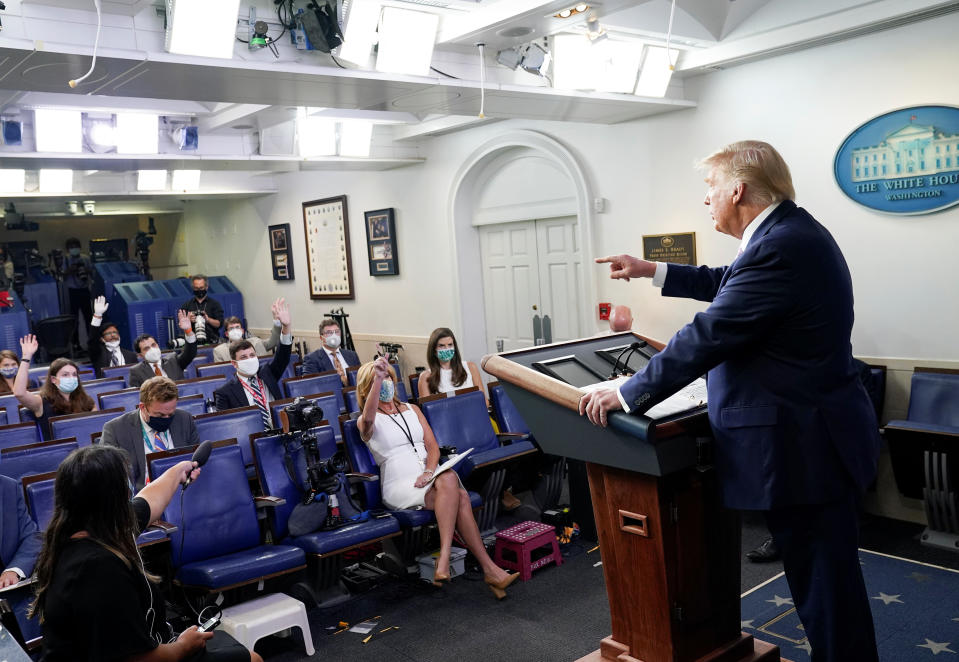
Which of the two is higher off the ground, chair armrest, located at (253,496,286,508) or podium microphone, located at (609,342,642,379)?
podium microphone, located at (609,342,642,379)

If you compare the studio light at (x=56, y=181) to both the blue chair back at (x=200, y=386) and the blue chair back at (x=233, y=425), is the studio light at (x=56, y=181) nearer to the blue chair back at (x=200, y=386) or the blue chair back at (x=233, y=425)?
the blue chair back at (x=200, y=386)

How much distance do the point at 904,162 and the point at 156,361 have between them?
6.04m

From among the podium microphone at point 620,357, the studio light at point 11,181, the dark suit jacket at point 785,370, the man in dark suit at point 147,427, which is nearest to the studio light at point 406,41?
the man in dark suit at point 147,427

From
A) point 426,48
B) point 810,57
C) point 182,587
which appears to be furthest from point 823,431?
point 810,57

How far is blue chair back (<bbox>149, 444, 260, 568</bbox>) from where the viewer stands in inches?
159

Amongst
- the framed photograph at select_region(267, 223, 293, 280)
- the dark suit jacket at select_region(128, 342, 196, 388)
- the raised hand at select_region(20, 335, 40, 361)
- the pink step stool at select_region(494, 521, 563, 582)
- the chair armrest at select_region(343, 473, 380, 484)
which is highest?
the framed photograph at select_region(267, 223, 293, 280)

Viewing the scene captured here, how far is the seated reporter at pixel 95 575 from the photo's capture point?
2240 millimetres

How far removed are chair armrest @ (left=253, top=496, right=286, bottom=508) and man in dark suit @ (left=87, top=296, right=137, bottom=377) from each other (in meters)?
4.65

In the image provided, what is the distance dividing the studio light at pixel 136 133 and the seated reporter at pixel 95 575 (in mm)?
5715

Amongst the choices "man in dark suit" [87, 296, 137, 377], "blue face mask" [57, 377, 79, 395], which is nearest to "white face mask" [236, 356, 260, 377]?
"blue face mask" [57, 377, 79, 395]

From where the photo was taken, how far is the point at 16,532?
147 inches

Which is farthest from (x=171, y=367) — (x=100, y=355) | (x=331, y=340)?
(x=100, y=355)

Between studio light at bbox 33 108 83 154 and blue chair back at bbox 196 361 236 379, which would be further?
blue chair back at bbox 196 361 236 379

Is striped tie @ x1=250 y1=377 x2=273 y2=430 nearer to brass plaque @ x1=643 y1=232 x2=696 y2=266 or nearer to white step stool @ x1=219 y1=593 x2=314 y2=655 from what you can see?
white step stool @ x1=219 y1=593 x2=314 y2=655
